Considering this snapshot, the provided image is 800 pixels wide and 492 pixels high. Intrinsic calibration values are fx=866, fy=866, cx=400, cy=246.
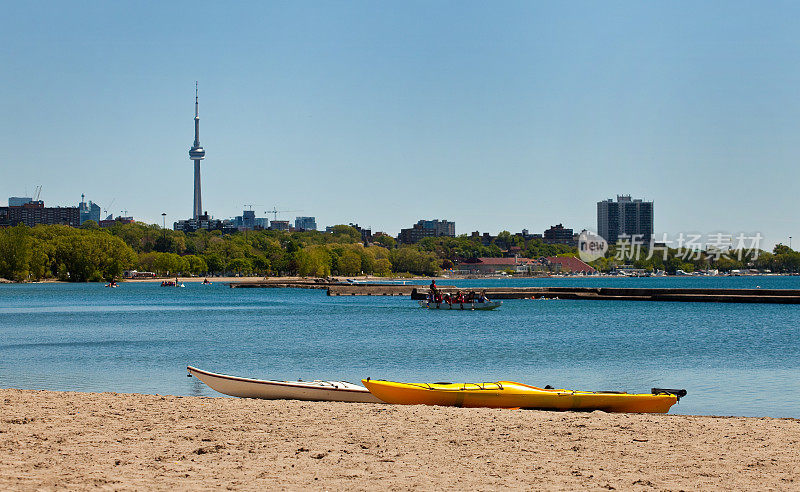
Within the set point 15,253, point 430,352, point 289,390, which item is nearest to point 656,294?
point 430,352

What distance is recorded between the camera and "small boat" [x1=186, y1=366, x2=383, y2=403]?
20.1 meters

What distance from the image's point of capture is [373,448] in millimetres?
14523

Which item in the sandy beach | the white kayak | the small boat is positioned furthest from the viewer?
the white kayak

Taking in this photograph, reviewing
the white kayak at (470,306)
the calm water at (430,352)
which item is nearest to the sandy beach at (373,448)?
the calm water at (430,352)

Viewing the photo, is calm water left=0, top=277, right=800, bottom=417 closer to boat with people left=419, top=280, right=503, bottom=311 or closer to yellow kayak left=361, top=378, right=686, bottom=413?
yellow kayak left=361, top=378, right=686, bottom=413

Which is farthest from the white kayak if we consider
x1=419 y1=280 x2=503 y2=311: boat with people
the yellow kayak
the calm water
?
the yellow kayak

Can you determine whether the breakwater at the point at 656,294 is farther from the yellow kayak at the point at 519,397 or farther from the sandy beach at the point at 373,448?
the sandy beach at the point at 373,448

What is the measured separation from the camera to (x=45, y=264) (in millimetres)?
169500

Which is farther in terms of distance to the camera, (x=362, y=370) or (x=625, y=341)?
(x=625, y=341)

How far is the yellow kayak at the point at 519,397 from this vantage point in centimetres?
1900

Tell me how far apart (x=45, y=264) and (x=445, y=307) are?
379ft

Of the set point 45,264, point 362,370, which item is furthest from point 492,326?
point 45,264

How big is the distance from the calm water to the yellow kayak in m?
1.93

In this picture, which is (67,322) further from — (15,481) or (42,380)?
(15,481)
